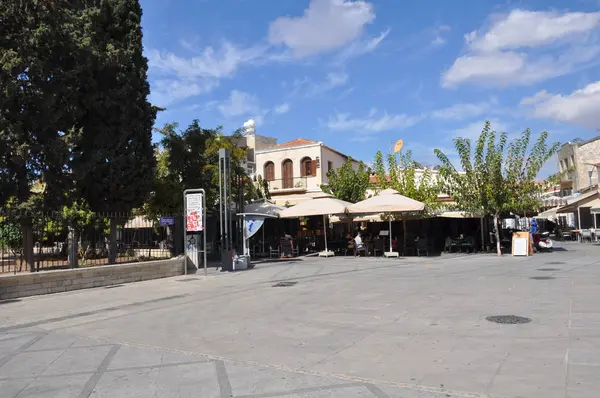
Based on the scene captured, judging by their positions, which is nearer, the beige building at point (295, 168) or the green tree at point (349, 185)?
the green tree at point (349, 185)

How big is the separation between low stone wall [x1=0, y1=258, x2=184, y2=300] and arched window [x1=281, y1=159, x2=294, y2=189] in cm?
2224

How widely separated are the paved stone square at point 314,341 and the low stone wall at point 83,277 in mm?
676

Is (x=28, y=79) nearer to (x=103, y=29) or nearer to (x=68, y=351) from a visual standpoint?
(x=103, y=29)

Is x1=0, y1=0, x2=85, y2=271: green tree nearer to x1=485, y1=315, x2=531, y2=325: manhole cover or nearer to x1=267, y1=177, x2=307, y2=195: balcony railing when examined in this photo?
x1=485, y1=315, x2=531, y2=325: manhole cover

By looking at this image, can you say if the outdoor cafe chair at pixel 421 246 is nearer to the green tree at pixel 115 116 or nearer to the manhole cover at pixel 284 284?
the manhole cover at pixel 284 284

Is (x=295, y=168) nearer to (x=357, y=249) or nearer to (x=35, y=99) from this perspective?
(x=357, y=249)

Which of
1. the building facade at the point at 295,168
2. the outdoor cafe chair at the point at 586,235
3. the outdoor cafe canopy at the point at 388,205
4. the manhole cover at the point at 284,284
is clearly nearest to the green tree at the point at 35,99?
the manhole cover at the point at 284,284

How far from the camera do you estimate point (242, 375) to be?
561 cm

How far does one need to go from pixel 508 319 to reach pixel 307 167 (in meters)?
31.5

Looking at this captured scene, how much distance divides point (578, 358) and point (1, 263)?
1341cm

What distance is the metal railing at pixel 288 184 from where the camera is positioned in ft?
124

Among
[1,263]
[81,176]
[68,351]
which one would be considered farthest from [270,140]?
[68,351]

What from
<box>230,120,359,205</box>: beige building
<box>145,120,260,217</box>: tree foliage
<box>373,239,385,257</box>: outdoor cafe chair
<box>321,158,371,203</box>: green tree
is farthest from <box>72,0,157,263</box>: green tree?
<box>230,120,359,205</box>: beige building

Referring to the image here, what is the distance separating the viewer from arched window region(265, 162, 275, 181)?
4047 centimetres
